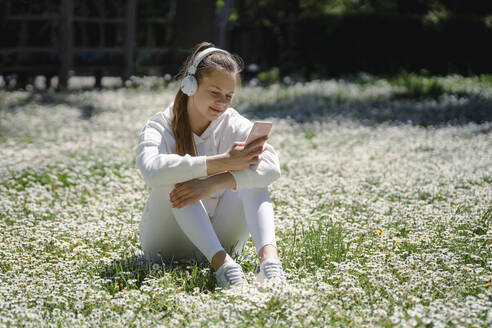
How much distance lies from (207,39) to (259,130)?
44.4 feet

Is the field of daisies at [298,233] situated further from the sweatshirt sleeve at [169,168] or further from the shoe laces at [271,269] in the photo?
the sweatshirt sleeve at [169,168]

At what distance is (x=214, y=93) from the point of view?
4.07 meters

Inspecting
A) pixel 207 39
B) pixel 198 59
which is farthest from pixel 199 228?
pixel 207 39

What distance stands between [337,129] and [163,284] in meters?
7.80

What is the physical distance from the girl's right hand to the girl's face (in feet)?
1.12

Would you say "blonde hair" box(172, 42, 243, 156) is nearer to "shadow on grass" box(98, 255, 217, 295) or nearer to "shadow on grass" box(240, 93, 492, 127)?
"shadow on grass" box(98, 255, 217, 295)

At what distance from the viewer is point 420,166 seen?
25.4 ft

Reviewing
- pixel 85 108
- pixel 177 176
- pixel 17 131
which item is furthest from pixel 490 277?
pixel 85 108

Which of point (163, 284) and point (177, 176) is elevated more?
point (177, 176)

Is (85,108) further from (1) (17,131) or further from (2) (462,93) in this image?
(2) (462,93)

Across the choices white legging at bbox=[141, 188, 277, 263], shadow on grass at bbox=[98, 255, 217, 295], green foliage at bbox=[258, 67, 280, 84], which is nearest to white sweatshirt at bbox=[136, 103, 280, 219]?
white legging at bbox=[141, 188, 277, 263]

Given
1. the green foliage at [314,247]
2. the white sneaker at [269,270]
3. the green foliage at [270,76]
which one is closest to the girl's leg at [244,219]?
the white sneaker at [269,270]

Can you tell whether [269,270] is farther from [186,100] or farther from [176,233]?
[186,100]

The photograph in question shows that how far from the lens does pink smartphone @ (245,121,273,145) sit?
378cm
